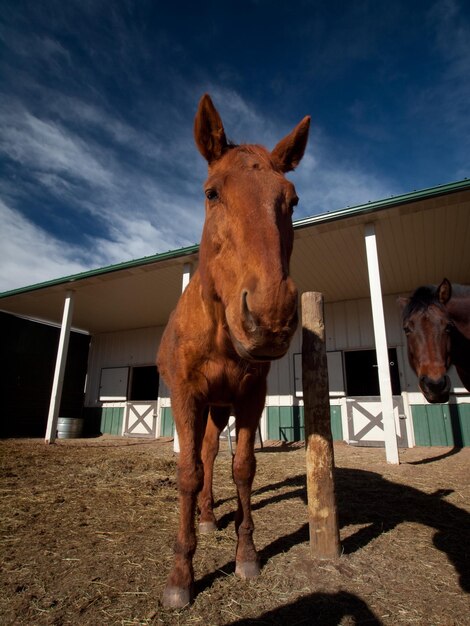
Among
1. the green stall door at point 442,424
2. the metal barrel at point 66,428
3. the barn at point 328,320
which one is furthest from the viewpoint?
the metal barrel at point 66,428

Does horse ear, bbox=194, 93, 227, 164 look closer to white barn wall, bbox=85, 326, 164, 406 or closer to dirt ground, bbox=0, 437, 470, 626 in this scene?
dirt ground, bbox=0, 437, 470, 626

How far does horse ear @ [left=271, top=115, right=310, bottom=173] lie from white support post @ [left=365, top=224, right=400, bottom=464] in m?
5.11

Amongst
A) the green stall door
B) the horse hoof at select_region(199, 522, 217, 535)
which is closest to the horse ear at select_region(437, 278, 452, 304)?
the horse hoof at select_region(199, 522, 217, 535)

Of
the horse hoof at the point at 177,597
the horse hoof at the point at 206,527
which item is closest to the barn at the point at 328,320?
the horse hoof at the point at 206,527

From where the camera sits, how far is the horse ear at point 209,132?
2223mm

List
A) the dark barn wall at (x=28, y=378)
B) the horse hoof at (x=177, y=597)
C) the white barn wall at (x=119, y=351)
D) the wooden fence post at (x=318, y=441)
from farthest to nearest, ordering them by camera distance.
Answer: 1. the white barn wall at (x=119, y=351)
2. the dark barn wall at (x=28, y=378)
3. the wooden fence post at (x=318, y=441)
4. the horse hoof at (x=177, y=597)

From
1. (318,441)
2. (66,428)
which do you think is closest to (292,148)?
(318,441)

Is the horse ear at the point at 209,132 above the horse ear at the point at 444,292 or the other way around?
above

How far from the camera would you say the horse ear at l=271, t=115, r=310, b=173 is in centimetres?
240

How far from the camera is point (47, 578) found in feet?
7.43

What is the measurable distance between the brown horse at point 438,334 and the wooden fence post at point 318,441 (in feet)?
3.83

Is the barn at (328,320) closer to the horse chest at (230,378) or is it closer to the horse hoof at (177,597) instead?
the horse chest at (230,378)

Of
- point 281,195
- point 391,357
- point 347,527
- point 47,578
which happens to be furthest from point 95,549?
point 391,357

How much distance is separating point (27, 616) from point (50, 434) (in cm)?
985
